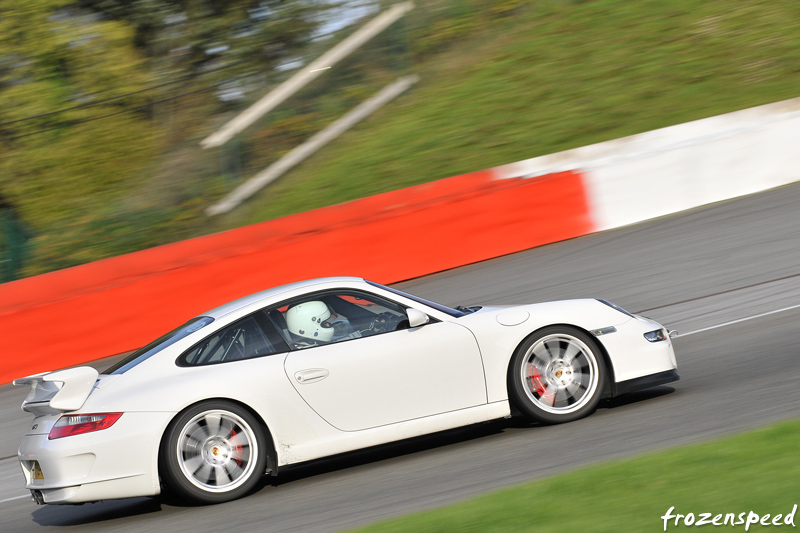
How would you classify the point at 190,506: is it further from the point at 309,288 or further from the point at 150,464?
the point at 309,288

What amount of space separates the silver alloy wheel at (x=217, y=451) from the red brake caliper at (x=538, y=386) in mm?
1868

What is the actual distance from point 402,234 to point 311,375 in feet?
21.8

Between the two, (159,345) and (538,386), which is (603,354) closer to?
(538,386)

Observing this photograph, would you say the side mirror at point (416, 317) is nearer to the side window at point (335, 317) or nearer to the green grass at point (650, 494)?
the side window at point (335, 317)

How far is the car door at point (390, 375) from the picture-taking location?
5.82 metres

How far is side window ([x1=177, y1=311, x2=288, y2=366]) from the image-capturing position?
231 inches

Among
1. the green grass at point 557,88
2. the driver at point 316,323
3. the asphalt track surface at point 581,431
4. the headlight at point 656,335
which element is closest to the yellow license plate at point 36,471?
the asphalt track surface at point 581,431

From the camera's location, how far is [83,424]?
5.55m

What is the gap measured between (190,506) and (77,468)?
806mm

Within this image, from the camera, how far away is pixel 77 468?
18.0ft

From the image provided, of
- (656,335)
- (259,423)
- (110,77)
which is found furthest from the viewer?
(110,77)

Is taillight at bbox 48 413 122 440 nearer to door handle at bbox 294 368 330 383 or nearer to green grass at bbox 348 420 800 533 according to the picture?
door handle at bbox 294 368 330 383

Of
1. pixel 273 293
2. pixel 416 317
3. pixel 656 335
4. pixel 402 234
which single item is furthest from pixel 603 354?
pixel 402 234

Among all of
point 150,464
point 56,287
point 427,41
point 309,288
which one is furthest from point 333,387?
point 427,41
